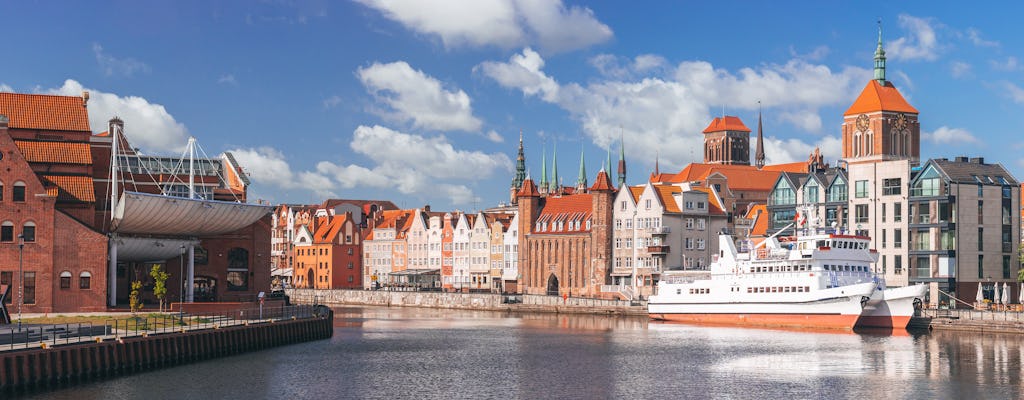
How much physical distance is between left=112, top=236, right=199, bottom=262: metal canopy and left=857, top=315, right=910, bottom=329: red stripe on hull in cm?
5050

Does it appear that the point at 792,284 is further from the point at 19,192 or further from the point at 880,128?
the point at 880,128

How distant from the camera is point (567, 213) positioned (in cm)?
13975

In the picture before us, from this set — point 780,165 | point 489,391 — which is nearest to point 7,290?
point 489,391

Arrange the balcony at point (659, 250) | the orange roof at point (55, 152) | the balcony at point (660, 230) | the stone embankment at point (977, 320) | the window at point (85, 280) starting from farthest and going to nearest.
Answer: the balcony at point (660, 230), the balcony at point (659, 250), the stone embankment at point (977, 320), the orange roof at point (55, 152), the window at point (85, 280)

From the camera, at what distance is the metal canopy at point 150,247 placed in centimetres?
8319

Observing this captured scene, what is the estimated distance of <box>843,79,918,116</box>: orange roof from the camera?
156 metres

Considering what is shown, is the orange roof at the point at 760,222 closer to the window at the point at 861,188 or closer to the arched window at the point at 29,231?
the window at the point at 861,188

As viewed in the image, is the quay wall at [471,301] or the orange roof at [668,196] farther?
the orange roof at [668,196]

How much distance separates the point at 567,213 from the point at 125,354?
3373 inches

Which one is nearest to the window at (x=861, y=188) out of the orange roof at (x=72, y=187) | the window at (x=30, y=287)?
the orange roof at (x=72, y=187)

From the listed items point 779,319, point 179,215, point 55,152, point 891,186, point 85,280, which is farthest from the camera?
point 891,186

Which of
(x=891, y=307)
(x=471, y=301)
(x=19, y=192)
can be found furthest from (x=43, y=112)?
(x=891, y=307)

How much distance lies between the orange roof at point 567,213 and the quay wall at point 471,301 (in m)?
11.9

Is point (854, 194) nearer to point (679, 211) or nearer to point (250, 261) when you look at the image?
point (679, 211)
